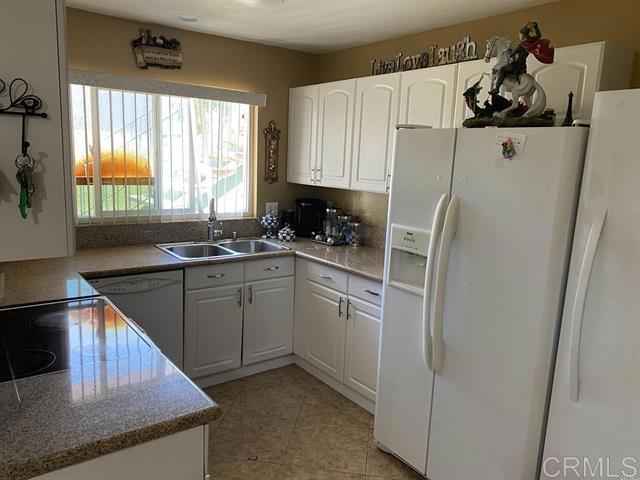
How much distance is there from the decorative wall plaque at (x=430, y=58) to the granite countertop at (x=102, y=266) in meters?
1.31

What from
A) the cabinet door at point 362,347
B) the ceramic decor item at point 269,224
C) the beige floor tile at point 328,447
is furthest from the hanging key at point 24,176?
the ceramic decor item at point 269,224

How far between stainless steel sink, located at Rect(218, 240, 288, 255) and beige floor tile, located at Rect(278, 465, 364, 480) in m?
1.58

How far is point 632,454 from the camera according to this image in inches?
61.3

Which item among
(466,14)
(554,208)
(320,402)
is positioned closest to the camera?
(554,208)

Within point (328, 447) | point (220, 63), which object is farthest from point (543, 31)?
point (328, 447)

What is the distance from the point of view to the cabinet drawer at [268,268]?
3203 millimetres

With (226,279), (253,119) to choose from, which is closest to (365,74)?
(253,119)

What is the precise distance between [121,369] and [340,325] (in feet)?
6.02

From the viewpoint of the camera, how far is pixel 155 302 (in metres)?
2.86

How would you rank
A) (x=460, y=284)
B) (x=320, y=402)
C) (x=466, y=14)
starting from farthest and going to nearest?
(x=320, y=402), (x=466, y=14), (x=460, y=284)

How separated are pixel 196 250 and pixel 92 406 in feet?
7.46

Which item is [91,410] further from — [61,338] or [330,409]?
[330,409]

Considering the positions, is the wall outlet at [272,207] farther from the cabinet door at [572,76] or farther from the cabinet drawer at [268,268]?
the cabinet door at [572,76]

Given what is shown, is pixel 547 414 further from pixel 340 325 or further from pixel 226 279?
pixel 226 279
